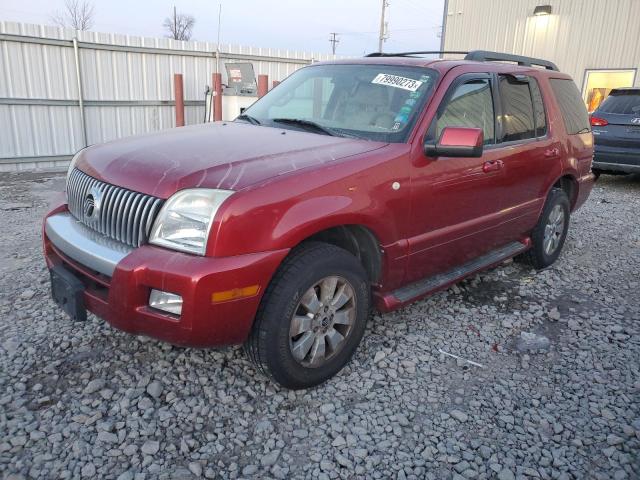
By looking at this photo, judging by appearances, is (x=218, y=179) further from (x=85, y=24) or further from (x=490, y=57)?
(x=85, y=24)

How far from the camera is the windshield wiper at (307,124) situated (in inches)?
129

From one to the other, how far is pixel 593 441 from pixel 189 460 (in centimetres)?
191

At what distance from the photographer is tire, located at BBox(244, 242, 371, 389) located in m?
2.51

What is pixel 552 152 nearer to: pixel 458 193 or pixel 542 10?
pixel 458 193

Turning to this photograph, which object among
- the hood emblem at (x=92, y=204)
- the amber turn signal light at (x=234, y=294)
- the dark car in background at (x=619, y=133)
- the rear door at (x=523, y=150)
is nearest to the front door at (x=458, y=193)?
the rear door at (x=523, y=150)

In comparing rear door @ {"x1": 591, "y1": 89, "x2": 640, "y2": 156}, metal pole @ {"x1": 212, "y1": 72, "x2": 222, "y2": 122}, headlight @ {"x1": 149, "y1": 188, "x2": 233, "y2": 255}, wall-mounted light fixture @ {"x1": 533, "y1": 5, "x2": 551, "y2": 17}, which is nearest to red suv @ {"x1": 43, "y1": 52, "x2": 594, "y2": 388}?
headlight @ {"x1": 149, "y1": 188, "x2": 233, "y2": 255}

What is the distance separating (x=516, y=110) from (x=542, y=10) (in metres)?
12.9

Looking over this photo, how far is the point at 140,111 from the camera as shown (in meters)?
11.0

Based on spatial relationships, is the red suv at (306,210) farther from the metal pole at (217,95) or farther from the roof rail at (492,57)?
the metal pole at (217,95)

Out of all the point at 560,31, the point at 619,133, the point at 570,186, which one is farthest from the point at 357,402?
the point at 560,31

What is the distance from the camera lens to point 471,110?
3.56 m

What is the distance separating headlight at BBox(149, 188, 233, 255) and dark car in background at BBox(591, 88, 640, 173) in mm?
8129

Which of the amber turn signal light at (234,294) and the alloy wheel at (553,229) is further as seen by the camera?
the alloy wheel at (553,229)

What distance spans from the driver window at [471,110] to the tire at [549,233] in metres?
1.31
